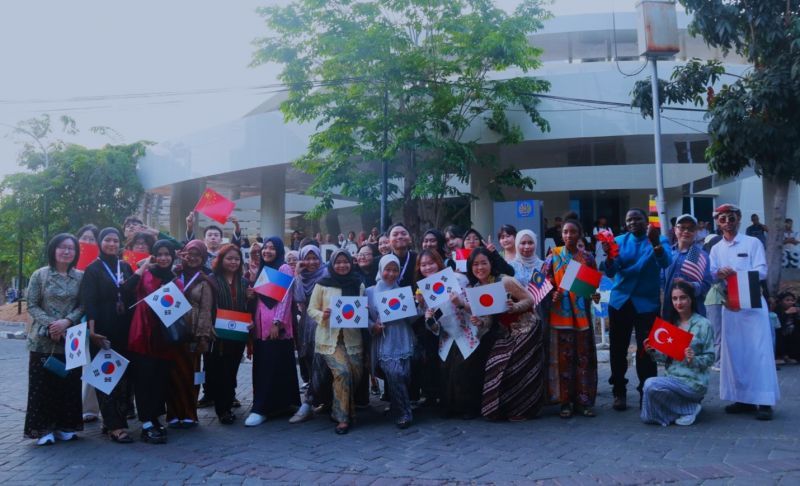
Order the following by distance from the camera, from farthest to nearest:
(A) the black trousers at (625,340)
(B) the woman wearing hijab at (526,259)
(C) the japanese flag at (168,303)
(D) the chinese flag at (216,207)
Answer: (D) the chinese flag at (216,207)
(B) the woman wearing hijab at (526,259)
(A) the black trousers at (625,340)
(C) the japanese flag at (168,303)

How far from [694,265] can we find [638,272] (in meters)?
0.57

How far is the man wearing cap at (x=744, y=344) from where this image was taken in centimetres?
574

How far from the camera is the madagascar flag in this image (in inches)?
228

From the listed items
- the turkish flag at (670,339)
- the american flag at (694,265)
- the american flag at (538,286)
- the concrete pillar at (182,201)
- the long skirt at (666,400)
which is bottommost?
the long skirt at (666,400)

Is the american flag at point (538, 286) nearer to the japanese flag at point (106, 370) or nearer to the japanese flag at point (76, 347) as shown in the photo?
the japanese flag at point (106, 370)

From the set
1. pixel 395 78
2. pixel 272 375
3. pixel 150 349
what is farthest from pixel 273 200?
pixel 150 349

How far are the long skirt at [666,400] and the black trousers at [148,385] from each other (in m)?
4.30

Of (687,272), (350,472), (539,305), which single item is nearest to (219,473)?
(350,472)

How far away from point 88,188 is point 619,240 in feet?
70.6

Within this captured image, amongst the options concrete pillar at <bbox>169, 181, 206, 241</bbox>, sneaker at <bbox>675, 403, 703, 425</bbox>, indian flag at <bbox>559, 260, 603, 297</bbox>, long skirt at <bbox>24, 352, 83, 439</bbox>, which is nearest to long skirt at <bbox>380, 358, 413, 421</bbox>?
indian flag at <bbox>559, 260, 603, 297</bbox>

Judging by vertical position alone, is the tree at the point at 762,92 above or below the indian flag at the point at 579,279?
above

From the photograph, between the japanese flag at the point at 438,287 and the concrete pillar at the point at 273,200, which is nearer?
the japanese flag at the point at 438,287

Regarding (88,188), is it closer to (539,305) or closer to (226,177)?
(226,177)

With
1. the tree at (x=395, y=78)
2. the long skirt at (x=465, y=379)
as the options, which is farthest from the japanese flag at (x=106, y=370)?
the tree at (x=395, y=78)
